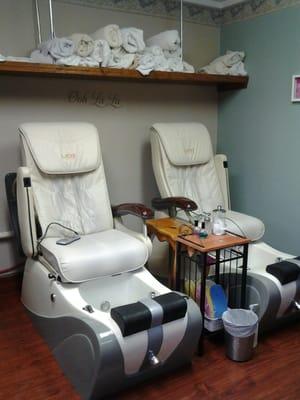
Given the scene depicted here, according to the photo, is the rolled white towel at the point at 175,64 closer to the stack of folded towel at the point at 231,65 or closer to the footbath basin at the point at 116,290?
the stack of folded towel at the point at 231,65

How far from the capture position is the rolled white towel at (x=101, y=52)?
2.75 meters

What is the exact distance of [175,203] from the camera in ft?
8.91

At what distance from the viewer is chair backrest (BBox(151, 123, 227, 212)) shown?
9.73 ft

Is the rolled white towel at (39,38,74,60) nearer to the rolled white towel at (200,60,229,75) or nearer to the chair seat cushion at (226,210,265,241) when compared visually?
the rolled white towel at (200,60,229,75)

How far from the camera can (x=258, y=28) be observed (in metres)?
3.21

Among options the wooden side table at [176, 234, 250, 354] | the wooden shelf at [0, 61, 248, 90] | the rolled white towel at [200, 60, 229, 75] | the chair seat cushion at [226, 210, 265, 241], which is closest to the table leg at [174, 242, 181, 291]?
the wooden side table at [176, 234, 250, 354]

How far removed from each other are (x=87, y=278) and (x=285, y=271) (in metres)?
1.11

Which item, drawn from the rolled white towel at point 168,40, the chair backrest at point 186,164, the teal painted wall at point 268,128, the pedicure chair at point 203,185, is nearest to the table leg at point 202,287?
the pedicure chair at point 203,185

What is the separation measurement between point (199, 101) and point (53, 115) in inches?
54.6

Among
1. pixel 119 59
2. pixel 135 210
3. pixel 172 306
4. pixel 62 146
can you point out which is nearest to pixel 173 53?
pixel 119 59

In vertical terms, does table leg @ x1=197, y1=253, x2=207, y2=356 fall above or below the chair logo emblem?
below

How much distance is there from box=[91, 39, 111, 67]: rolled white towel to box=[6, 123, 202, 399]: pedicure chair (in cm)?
51

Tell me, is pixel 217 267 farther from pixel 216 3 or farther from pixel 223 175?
pixel 216 3

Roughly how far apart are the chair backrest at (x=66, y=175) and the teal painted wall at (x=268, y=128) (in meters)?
1.42
